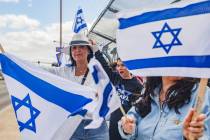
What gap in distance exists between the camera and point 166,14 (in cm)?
302

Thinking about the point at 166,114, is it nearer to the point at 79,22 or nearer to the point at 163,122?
the point at 163,122

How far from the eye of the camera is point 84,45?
16.2 feet

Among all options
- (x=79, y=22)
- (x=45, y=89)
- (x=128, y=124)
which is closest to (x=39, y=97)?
(x=45, y=89)

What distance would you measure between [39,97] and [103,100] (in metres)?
0.52

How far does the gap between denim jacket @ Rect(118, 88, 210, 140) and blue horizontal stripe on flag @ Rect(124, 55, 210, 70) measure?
0.77ft

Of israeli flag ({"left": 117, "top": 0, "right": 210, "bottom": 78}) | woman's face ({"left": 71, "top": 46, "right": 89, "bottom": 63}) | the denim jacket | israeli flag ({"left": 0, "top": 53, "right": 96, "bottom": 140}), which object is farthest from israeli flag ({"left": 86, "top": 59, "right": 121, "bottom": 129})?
woman's face ({"left": 71, "top": 46, "right": 89, "bottom": 63})

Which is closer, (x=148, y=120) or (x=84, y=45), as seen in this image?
(x=148, y=120)

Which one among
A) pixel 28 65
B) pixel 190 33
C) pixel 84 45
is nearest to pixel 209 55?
pixel 190 33

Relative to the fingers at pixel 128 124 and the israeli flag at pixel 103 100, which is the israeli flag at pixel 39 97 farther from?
the fingers at pixel 128 124

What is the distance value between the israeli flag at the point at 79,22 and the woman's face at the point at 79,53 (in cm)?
413

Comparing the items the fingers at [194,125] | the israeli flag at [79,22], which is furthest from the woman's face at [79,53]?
the israeli flag at [79,22]

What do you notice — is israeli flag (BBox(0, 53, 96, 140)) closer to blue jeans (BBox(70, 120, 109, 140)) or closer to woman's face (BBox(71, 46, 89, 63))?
blue jeans (BBox(70, 120, 109, 140))

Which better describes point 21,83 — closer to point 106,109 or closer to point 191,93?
point 106,109

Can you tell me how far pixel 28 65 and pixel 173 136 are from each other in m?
1.55
